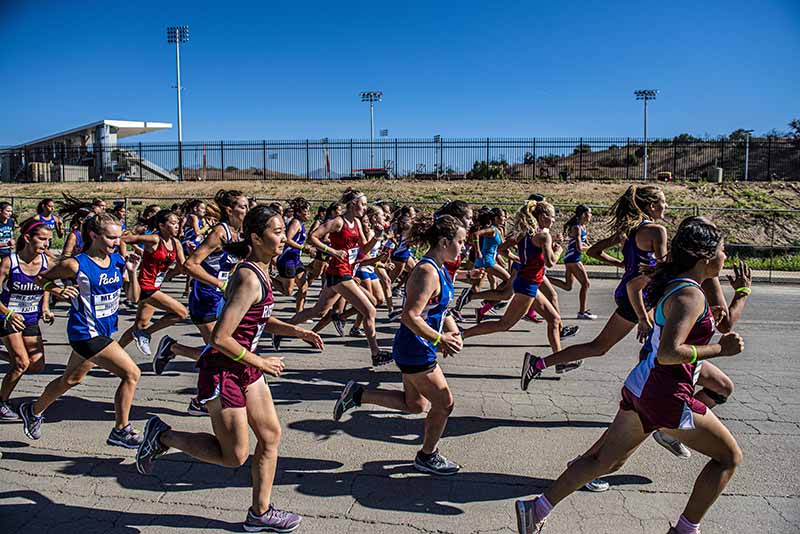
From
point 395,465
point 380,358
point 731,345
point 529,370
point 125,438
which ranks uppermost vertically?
point 731,345

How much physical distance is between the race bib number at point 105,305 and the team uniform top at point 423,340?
2.21m

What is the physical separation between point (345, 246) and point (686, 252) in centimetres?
520

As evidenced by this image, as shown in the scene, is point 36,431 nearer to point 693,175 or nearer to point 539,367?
point 539,367

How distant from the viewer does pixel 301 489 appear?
445cm

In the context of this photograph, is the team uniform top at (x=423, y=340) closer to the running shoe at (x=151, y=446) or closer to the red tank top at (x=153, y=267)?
the running shoe at (x=151, y=446)

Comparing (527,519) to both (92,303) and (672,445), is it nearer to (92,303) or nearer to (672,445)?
(672,445)

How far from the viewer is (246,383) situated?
12.3 feet

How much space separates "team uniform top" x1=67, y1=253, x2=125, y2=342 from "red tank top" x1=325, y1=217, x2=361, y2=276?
291 centimetres

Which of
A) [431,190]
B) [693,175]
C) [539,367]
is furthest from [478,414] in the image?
[693,175]

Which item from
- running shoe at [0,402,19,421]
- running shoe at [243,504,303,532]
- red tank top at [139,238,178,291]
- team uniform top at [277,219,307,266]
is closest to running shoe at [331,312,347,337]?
team uniform top at [277,219,307,266]

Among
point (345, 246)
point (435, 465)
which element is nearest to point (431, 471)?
point (435, 465)

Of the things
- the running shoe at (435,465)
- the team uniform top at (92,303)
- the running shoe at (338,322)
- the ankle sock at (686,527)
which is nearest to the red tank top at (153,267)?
the running shoe at (338,322)

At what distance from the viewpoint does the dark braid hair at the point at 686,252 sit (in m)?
3.53

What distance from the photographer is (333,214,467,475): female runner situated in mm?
4297
